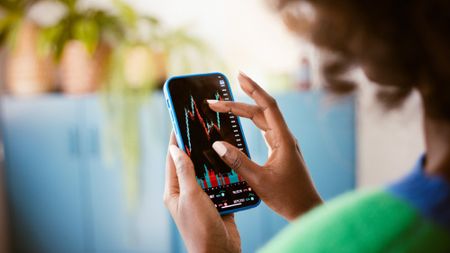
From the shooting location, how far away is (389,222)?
0.89 feet

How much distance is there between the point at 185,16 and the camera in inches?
78.2

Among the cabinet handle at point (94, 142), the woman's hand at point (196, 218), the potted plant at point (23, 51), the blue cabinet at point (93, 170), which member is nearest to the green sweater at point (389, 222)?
the woman's hand at point (196, 218)

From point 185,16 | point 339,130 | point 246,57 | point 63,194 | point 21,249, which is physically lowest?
point 21,249

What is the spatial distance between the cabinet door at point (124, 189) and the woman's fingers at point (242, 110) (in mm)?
1113

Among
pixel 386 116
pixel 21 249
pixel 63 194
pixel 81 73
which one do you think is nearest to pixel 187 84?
pixel 386 116

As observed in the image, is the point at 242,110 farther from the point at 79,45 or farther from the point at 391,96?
the point at 79,45

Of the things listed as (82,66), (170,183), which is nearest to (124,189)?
(82,66)

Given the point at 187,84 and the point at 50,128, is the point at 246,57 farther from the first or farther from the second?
the point at 187,84

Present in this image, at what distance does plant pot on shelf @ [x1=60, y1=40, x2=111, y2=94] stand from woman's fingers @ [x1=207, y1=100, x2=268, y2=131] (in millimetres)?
1218

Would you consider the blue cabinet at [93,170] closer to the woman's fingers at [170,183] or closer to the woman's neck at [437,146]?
the woman's fingers at [170,183]

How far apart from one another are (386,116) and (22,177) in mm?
1749

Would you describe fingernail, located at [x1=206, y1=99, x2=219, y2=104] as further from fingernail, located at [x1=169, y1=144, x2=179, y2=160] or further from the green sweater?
the green sweater

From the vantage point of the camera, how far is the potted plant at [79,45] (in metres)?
1.65

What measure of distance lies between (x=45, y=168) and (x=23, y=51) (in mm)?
488
